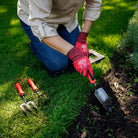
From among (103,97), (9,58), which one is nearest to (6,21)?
(9,58)

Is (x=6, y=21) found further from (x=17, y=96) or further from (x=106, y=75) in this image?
(x=106, y=75)

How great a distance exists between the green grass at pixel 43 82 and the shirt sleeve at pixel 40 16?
936mm

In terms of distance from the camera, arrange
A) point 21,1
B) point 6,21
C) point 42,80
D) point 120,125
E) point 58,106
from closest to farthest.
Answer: point 120,125 < point 58,106 < point 21,1 < point 42,80 < point 6,21

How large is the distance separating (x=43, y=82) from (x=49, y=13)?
118 cm

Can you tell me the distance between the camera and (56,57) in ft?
8.21

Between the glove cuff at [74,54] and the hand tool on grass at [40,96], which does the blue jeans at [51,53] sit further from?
the glove cuff at [74,54]

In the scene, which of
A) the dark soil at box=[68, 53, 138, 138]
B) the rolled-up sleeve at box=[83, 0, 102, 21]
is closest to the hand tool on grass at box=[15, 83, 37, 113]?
the dark soil at box=[68, 53, 138, 138]

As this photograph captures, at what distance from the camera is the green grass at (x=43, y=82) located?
Result: 182cm

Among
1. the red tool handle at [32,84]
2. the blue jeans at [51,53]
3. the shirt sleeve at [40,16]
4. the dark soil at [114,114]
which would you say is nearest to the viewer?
the shirt sleeve at [40,16]

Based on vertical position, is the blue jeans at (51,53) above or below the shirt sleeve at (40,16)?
below

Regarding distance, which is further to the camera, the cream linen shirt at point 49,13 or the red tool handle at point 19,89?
the red tool handle at point 19,89

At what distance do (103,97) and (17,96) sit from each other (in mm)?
1290

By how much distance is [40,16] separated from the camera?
1.58 metres

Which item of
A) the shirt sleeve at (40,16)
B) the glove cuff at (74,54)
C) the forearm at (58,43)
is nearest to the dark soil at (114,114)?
the glove cuff at (74,54)
